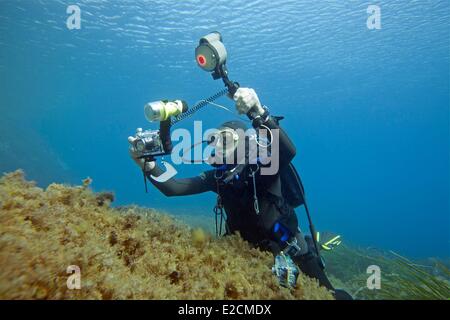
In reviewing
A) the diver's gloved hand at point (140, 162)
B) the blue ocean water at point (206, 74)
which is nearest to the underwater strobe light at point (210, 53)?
the diver's gloved hand at point (140, 162)

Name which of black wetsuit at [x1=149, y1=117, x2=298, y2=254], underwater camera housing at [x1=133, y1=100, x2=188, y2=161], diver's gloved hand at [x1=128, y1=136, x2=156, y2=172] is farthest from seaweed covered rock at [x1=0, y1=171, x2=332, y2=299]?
underwater camera housing at [x1=133, y1=100, x2=188, y2=161]

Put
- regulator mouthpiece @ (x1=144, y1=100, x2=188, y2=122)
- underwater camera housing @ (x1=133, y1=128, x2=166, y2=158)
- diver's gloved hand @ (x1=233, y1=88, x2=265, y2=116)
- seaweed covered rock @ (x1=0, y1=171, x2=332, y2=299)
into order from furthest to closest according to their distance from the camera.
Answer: underwater camera housing @ (x1=133, y1=128, x2=166, y2=158) < diver's gloved hand @ (x1=233, y1=88, x2=265, y2=116) < regulator mouthpiece @ (x1=144, y1=100, x2=188, y2=122) < seaweed covered rock @ (x1=0, y1=171, x2=332, y2=299)

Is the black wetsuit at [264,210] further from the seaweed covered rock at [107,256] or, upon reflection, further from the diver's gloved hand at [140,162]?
the seaweed covered rock at [107,256]

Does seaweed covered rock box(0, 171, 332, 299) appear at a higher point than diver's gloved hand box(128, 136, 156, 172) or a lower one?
lower

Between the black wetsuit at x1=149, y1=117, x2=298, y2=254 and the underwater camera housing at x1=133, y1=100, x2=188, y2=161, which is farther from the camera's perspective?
the black wetsuit at x1=149, y1=117, x2=298, y2=254

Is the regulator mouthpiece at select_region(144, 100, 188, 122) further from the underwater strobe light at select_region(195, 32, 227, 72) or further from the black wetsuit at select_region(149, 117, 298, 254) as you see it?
the black wetsuit at select_region(149, 117, 298, 254)

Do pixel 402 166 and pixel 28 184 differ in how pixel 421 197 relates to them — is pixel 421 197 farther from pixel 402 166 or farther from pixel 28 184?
pixel 28 184

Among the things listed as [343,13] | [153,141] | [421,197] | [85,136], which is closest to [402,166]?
[421,197]

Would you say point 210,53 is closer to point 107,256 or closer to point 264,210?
point 264,210

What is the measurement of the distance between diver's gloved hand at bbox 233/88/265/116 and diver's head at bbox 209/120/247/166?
0.51m

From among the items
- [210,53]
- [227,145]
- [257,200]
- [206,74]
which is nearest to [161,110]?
[210,53]

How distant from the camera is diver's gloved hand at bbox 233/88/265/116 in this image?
3.78 meters

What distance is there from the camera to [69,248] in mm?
2389
